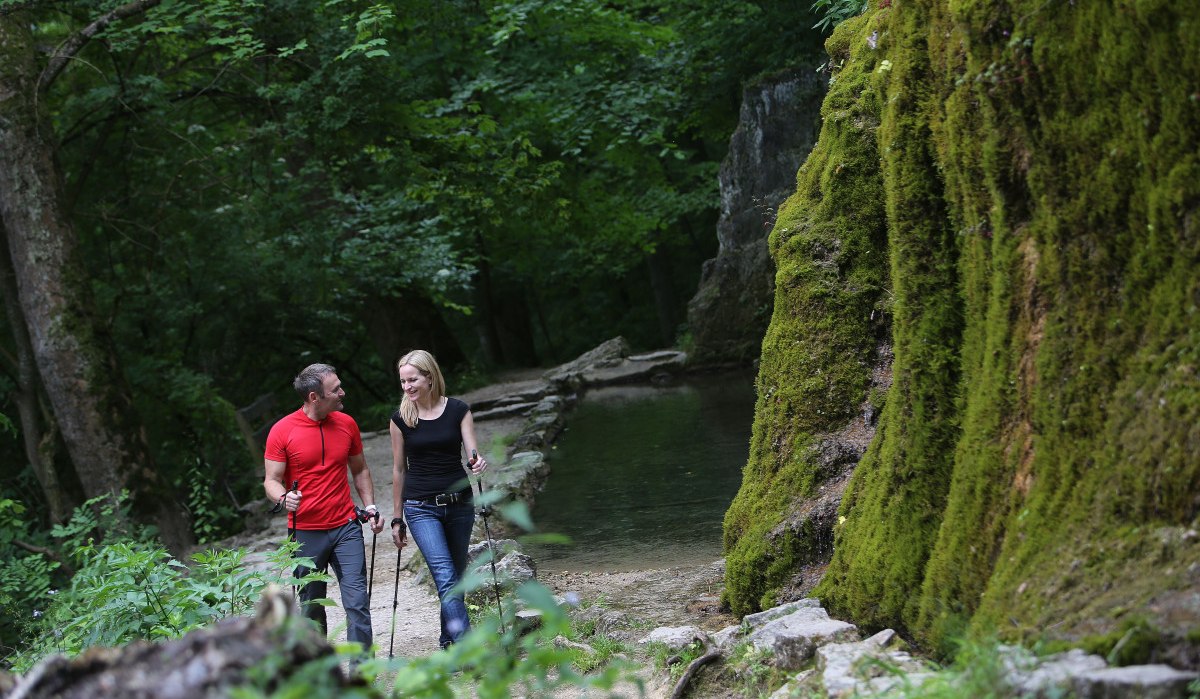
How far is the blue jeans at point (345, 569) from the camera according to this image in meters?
6.09

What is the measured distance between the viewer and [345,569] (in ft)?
20.3

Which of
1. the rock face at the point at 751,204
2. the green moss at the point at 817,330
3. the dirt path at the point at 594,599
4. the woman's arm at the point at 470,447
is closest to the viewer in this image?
the woman's arm at the point at 470,447

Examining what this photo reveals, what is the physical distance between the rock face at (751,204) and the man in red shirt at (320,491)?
14800 millimetres

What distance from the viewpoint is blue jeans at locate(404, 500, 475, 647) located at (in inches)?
239

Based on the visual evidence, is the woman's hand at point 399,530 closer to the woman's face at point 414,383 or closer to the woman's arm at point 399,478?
the woman's arm at point 399,478

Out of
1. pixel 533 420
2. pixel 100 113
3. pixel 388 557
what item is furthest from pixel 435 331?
pixel 388 557

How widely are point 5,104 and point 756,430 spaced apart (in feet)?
28.2

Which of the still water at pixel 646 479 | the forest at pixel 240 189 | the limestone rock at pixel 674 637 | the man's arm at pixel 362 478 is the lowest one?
the still water at pixel 646 479

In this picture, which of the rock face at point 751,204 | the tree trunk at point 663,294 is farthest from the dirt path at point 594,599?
the tree trunk at point 663,294

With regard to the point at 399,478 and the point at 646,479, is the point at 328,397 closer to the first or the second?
the point at 399,478

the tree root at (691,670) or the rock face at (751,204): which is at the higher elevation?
the rock face at (751,204)

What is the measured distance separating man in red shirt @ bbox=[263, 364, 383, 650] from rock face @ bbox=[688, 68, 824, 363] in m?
14.8

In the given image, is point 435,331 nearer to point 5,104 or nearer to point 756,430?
point 5,104

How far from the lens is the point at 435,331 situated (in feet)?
81.5
